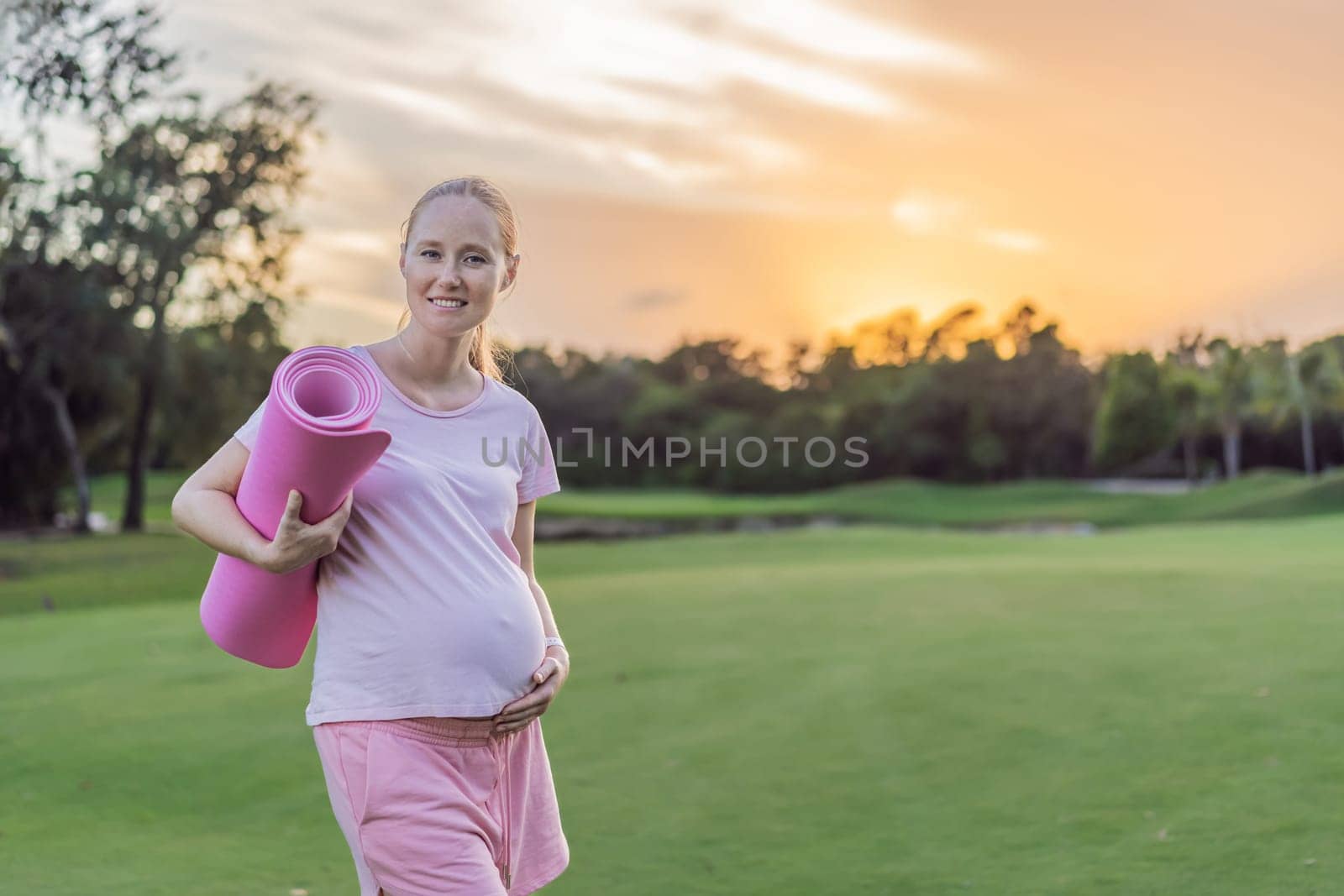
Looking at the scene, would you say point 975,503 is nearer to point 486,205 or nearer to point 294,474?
point 486,205

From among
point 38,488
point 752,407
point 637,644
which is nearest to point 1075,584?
point 637,644

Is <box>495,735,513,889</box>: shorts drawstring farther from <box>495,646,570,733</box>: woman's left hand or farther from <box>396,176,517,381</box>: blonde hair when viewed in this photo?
<box>396,176,517,381</box>: blonde hair

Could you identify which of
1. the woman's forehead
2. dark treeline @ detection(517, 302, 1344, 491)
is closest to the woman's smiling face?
the woman's forehead

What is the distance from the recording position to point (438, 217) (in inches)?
88.7

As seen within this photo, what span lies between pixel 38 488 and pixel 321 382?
34.4 meters

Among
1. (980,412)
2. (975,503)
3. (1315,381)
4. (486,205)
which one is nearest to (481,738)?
(486,205)

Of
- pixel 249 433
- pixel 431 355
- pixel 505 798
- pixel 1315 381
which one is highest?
pixel 1315 381

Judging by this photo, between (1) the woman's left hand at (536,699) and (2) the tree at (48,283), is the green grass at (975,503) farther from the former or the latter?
(1) the woman's left hand at (536,699)

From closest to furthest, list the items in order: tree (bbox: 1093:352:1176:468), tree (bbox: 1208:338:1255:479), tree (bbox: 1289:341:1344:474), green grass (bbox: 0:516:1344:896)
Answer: green grass (bbox: 0:516:1344:896) < tree (bbox: 1289:341:1344:474) < tree (bbox: 1208:338:1255:479) < tree (bbox: 1093:352:1176:468)

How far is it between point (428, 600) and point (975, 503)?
3884cm

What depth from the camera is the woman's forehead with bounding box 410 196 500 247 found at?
88.4 inches

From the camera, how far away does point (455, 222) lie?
2248 millimetres

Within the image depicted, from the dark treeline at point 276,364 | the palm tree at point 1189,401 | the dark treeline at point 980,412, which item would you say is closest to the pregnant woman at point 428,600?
the dark treeline at point 276,364

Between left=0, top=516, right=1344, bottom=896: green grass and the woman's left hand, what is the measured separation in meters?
2.54
